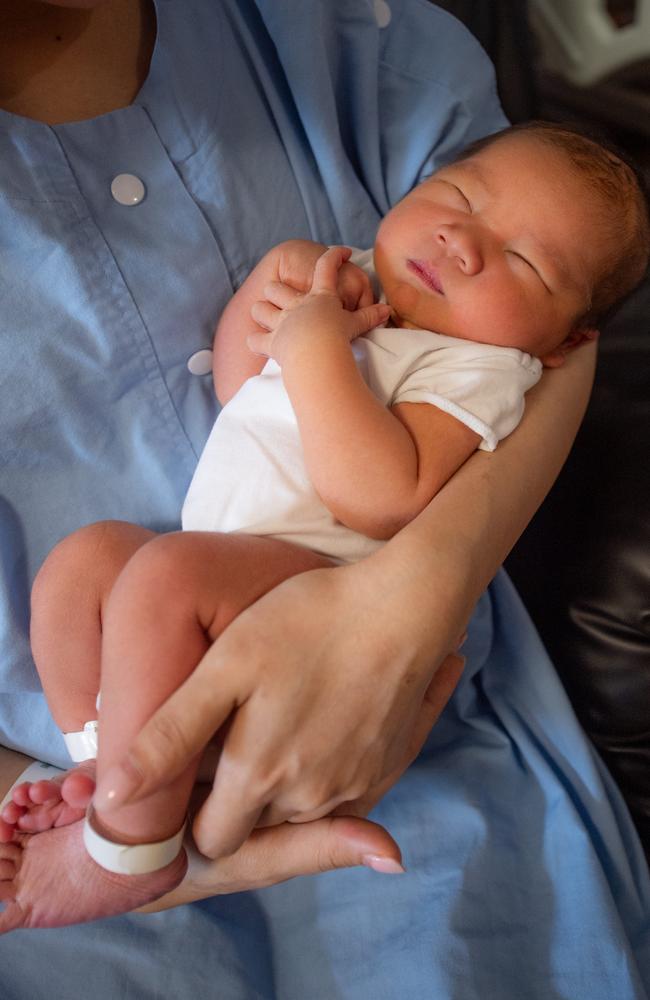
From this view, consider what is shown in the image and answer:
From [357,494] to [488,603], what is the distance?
14.4 inches

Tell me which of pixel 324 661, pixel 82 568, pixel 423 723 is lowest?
pixel 423 723

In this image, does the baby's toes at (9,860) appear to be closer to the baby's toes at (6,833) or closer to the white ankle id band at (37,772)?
the baby's toes at (6,833)

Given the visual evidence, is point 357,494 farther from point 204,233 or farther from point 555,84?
point 555,84

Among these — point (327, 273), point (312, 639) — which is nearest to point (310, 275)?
point (327, 273)

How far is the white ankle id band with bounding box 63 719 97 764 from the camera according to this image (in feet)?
2.68

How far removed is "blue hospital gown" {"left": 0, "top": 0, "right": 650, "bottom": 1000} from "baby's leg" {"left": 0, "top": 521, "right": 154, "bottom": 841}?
0.19ft

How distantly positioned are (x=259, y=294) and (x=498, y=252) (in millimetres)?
284

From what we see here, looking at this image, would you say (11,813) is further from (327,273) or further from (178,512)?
(327,273)

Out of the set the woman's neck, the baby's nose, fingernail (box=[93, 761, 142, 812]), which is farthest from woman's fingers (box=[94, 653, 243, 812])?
the woman's neck

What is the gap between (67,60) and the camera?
90cm

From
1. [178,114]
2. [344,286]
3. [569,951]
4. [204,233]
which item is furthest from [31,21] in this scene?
[569,951]

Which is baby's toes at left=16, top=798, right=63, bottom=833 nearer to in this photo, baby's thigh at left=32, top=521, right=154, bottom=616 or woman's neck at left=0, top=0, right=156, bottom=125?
baby's thigh at left=32, top=521, right=154, bottom=616

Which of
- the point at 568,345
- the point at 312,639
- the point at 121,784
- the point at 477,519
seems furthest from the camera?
the point at 568,345

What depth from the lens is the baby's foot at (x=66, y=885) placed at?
678 millimetres
